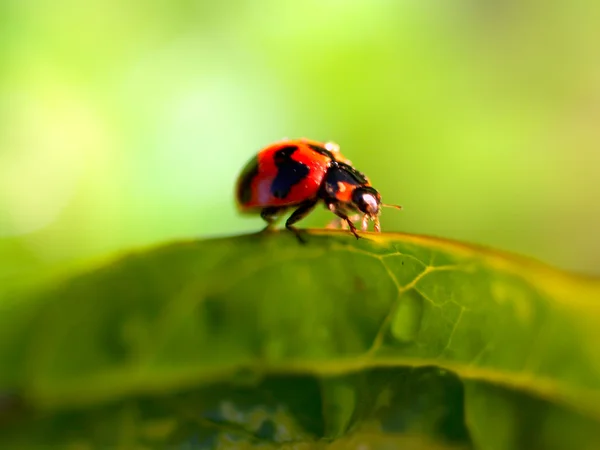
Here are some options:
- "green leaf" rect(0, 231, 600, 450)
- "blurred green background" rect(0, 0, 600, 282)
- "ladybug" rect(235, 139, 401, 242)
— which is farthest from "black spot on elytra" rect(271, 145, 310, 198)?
"blurred green background" rect(0, 0, 600, 282)

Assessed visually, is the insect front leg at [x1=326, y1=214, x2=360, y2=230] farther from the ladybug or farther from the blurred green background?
the blurred green background

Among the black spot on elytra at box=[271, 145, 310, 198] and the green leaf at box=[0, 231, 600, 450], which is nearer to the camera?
the green leaf at box=[0, 231, 600, 450]

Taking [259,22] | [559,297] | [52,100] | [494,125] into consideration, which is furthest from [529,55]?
[559,297]

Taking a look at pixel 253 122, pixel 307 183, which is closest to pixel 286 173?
pixel 307 183

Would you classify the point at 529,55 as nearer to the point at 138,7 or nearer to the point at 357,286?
the point at 138,7

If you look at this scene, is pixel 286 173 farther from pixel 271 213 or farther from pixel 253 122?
pixel 253 122

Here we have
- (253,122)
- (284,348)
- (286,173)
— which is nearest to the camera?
(284,348)

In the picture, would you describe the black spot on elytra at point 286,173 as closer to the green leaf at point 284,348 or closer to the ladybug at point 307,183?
the ladybug at point 307,183
